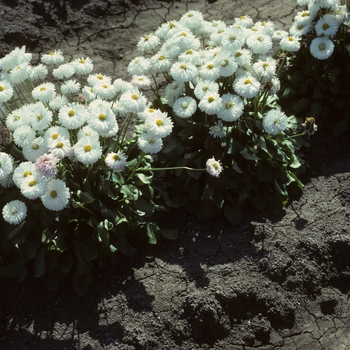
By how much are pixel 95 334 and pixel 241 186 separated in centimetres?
152

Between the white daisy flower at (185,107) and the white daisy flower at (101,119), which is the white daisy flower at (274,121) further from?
the white daisy flower at (101,119)

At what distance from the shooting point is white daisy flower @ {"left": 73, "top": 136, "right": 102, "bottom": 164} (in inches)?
129

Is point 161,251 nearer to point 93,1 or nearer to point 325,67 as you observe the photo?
point 325,67

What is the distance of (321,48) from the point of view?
Answer: 4.34 m

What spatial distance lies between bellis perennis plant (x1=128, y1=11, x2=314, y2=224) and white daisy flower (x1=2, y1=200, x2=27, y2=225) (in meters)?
1.12

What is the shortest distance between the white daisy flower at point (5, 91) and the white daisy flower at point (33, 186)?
69 cm

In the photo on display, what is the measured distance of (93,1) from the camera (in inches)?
239

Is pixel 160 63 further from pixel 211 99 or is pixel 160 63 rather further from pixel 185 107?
pixel 211 99

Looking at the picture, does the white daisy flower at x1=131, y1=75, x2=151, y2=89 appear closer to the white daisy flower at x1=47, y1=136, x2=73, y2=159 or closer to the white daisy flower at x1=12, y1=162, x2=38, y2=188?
→ the white daisy flower at x1=47, y1=136, x2=73, y2=159

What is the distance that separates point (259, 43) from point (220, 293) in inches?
71.7

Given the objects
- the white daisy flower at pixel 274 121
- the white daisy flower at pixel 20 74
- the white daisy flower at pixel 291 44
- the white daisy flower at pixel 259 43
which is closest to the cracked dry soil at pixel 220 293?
the white daisy flower at pixel 274 121

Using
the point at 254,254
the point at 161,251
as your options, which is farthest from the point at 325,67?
the point at 161,251

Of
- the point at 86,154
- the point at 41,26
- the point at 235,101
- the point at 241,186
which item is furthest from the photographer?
the point at 41,26

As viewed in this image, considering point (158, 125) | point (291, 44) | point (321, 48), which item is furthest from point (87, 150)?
point (321, 48)
